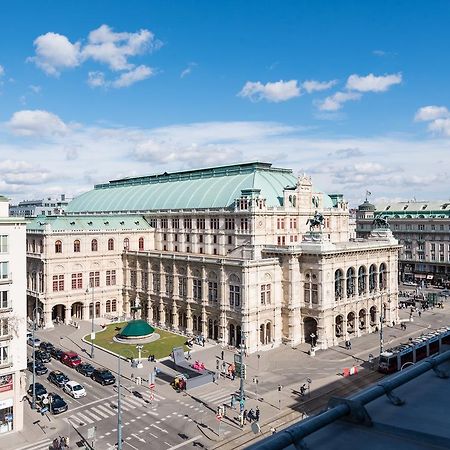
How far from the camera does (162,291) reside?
322ft

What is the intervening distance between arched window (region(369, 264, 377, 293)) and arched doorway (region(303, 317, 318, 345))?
16058mm

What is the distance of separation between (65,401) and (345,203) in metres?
75.0

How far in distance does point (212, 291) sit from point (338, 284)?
75.5ft

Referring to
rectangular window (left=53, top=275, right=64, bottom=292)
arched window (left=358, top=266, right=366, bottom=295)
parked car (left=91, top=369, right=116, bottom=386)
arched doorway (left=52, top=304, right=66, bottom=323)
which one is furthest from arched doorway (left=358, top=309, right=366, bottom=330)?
arched doorway (left=52, top=304, right=66, bottom=323)

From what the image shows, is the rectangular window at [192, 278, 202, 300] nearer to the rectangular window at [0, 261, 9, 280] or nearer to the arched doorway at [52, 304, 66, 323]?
the arched doorway at [52, 304, 66, 323]

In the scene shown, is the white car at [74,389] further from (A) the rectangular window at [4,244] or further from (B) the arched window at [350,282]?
(B) the arched window at [350,282]

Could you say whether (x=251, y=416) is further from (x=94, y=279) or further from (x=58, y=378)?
(x=94, y=279)

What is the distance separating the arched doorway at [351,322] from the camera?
9007 centimetres

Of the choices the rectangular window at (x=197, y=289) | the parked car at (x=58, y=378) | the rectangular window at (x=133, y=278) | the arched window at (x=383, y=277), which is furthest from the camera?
the rectangular window at (x=133, y=278)

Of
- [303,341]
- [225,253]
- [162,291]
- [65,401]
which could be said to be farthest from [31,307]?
[303,341]

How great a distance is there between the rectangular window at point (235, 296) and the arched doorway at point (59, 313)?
41.3 m

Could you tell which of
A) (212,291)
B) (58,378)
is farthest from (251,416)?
(212,291)

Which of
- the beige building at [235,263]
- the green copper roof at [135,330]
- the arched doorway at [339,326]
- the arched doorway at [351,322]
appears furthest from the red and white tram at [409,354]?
the green copper roof at [135,330]

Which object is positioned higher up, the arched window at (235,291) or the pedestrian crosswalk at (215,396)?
the arched window at (235,291)
